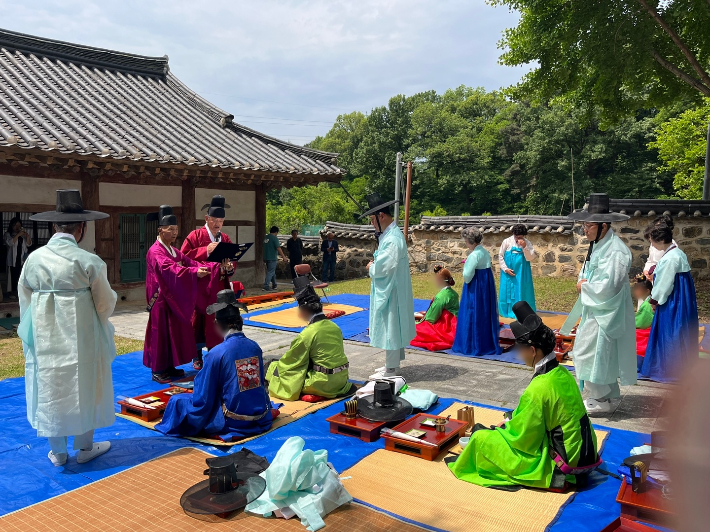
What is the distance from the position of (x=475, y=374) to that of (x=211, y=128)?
31.4ft

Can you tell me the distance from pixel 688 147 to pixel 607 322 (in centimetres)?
1505

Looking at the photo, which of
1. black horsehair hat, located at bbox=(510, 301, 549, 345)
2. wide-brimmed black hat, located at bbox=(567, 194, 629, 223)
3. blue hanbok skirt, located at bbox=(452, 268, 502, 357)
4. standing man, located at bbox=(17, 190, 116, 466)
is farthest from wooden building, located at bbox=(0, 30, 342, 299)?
black horsehair hat, located at bbox=(510, 301, 549, 345)

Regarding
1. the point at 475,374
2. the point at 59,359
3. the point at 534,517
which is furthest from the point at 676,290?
the point at 59,359

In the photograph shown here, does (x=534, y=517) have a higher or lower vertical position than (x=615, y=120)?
lower

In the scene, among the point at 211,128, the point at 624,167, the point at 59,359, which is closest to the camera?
the point at 59,359

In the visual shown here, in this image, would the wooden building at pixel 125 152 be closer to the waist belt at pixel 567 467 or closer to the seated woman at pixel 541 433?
the seated woman at pixel 541 433

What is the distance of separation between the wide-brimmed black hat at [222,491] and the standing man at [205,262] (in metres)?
2.75

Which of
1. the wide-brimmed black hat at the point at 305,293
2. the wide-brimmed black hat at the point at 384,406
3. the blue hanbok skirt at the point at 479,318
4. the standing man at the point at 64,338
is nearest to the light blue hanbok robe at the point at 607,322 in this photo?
the wide-brimmed black hat at the point at 384,406

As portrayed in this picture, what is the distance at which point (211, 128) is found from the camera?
13.3 meters

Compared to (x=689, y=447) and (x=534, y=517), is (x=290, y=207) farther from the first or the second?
(x=689, y=447)

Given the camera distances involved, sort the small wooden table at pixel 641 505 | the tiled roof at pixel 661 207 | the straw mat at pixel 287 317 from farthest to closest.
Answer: the tiled roof at pixel 661 207
the straw mat at pixel 287 317
the small wooden table at pixel 641 505

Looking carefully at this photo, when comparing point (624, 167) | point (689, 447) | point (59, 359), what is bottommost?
point (59, 359)

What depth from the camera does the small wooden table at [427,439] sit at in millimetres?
3959

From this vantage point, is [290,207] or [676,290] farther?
[290,207]
